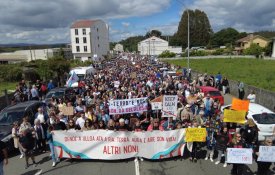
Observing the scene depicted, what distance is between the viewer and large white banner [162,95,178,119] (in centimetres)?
1166

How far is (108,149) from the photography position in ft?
32.6

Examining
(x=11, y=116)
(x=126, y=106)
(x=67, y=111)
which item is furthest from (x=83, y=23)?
(x=126, y=106)

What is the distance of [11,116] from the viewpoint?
498 inches

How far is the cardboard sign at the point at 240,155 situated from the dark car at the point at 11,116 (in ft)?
26.7

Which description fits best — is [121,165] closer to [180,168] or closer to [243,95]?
[180,168]

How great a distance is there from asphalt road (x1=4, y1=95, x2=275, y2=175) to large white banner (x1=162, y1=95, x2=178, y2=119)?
2.12 metres

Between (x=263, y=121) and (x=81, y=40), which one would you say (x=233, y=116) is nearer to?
(x=263, y=121)

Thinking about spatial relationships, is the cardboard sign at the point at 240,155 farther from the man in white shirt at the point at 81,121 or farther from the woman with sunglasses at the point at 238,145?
the man in white shirt at the point at 81,121

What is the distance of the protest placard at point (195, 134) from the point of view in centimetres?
957

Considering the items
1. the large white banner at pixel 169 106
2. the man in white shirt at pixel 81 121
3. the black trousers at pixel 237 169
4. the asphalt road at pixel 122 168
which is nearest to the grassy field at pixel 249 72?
the large white banner at pixel 169 106

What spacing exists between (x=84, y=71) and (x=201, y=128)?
21.9 metres

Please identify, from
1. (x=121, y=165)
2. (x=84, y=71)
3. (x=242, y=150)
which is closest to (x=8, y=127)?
(x=121, y=165)

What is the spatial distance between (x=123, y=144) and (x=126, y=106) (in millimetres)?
2510

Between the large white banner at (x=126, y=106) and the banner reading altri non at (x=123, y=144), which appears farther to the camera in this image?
the large white banner at (x=126, y=106)
